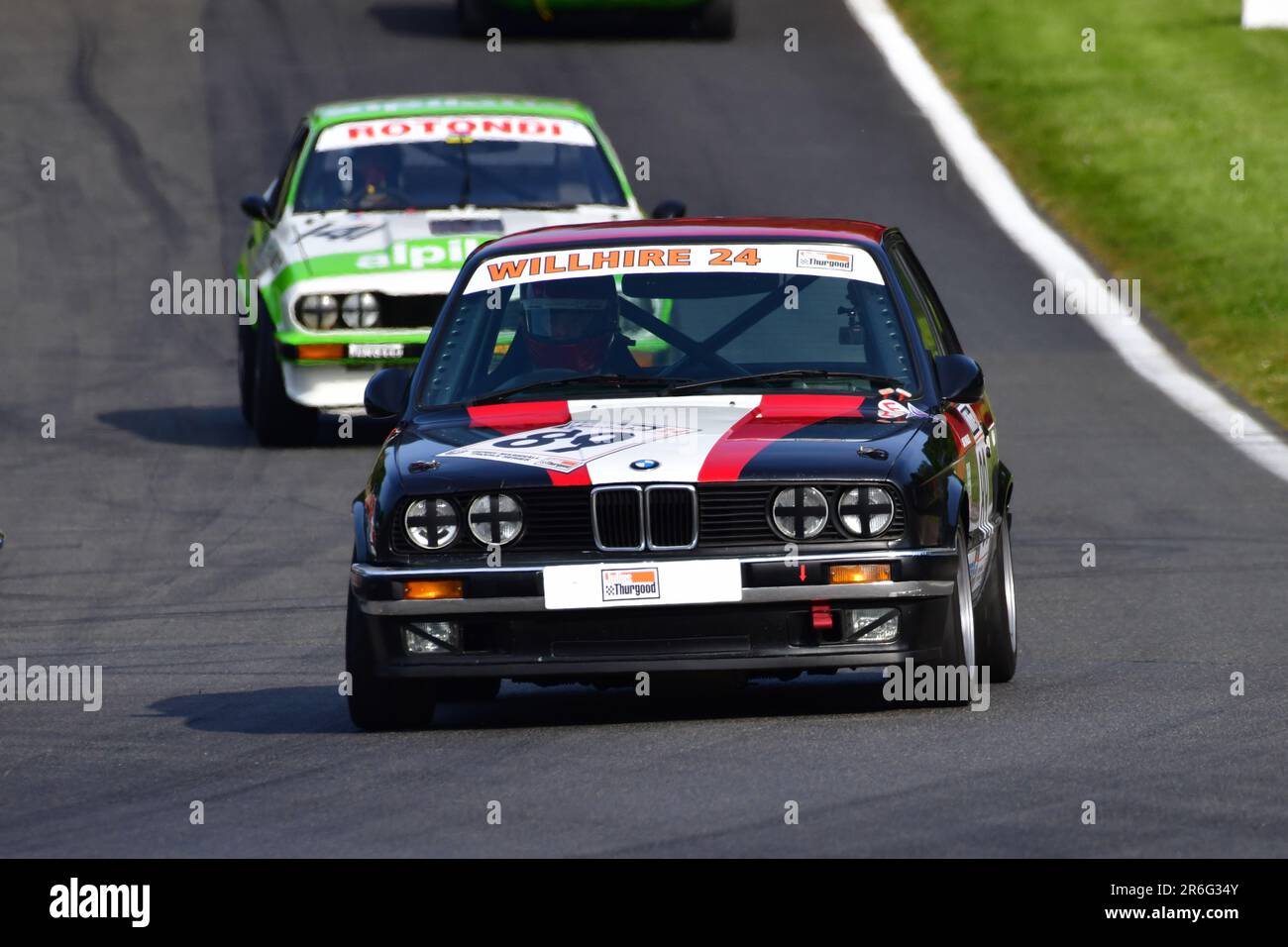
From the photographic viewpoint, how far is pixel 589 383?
861 cm

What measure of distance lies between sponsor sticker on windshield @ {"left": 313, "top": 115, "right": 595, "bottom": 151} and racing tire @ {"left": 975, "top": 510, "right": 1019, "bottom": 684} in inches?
286

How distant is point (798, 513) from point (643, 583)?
1.56ft

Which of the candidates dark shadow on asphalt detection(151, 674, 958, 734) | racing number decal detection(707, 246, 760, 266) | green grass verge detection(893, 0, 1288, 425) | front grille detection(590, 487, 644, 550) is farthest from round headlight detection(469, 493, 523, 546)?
green grass verge detection(893, 0, 1288, 425)

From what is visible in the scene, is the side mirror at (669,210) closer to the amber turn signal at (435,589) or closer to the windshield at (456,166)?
the windshield at (456,166)

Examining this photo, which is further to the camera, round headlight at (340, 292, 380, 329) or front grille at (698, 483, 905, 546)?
round headlight at (340, 292, 380, 329)

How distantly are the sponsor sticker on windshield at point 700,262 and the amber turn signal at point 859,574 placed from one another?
1426 millimetres

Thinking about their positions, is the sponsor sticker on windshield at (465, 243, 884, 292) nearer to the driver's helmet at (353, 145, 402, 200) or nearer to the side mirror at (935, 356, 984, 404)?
the side mirror at (935, 356, 984, 404)

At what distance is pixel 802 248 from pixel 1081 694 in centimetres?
166

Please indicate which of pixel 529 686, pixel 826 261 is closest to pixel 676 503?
pixel 826 261

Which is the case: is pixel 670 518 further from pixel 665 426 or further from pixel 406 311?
pixel 406 311

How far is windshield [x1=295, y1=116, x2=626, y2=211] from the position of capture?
612 inches
